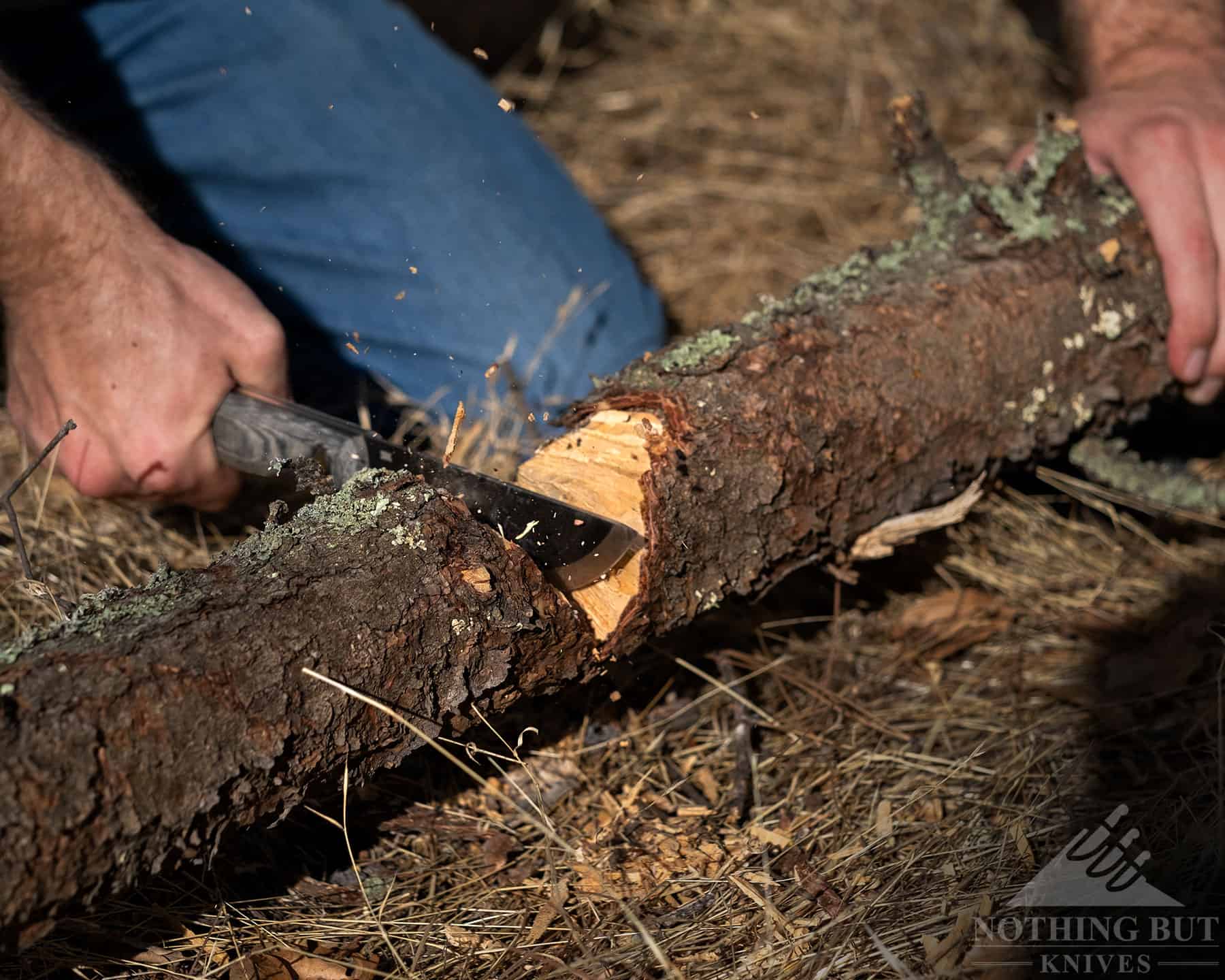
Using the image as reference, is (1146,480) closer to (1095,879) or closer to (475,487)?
(1095,879)

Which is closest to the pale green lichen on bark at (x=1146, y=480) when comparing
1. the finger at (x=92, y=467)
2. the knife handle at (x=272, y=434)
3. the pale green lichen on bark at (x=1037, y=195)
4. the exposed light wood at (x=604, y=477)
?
the pale green lichen on bark at (x=1037, y=195)

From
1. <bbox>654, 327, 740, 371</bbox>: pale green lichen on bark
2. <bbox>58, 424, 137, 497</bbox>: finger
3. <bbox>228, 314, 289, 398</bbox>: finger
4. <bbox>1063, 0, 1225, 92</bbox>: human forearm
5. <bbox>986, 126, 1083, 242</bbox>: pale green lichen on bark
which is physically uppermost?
<bbox>1063, 0, 1225, 92</bbox>: human forearm

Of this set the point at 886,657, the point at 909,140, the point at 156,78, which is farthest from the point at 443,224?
the point at 886,657

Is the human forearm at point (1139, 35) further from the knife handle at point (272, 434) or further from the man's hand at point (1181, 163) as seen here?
the knife handle at point (272, 434)

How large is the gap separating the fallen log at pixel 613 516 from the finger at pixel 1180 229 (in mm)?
33

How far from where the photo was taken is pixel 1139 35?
2.24 m

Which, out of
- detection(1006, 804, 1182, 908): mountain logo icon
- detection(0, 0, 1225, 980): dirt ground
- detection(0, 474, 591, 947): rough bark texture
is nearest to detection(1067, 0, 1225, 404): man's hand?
detection(0, 0, 1225, 980): dirt ground

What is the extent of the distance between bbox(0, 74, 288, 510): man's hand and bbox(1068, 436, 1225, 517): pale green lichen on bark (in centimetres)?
165

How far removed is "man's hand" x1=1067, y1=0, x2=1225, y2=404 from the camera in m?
1.90

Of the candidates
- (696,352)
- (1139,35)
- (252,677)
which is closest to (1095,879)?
(696,352)

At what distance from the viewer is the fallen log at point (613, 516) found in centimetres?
106

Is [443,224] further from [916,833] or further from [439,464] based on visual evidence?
[916,833]

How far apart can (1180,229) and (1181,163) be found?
0.13m

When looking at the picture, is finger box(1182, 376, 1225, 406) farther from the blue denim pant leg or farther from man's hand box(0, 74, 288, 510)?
man's hand box(0, 74, 288, 510)
